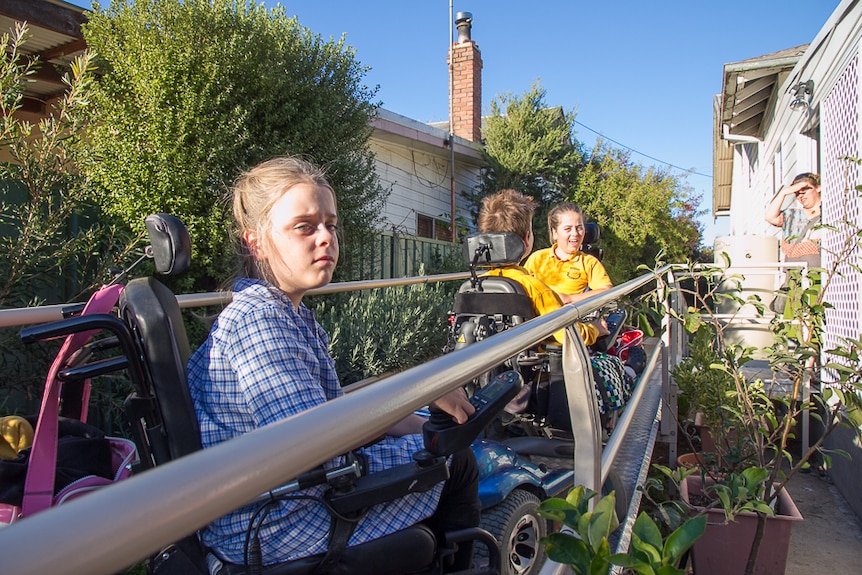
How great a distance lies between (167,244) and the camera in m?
1.59

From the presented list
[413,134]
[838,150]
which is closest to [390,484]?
[838,150]

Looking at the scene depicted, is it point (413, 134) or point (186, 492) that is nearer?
point (186, 492)

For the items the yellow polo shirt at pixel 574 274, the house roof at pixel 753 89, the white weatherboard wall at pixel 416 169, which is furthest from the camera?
the white weatherboard wall at pixel 416 169

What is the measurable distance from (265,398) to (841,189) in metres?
4.37

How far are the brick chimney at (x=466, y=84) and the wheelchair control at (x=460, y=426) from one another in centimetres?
1426

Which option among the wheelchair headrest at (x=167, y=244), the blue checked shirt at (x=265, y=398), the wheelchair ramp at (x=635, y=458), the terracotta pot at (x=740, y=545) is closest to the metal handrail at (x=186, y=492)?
the blue checked shirt at (x=265, y=398)

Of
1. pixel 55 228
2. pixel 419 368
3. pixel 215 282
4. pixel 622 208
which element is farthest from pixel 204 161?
pixel 622 208

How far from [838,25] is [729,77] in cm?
334

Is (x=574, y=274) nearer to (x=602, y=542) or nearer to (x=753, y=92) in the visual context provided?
(x=602, y=542)

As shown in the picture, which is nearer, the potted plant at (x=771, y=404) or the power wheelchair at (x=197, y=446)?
the power wheelchair at (x=197, y=446)

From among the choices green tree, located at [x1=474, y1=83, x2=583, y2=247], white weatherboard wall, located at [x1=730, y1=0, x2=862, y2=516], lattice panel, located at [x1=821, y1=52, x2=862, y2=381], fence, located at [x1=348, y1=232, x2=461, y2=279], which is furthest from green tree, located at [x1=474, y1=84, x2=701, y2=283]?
lattice panel, located at [x1=821, y1=52, x2=862, y2=381]

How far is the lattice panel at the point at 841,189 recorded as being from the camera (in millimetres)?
3900

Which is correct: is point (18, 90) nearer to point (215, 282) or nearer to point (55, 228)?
point (55, 228)

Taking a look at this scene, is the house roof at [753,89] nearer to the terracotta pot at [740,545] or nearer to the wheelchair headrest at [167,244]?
the terracotta pot at [740,545]
